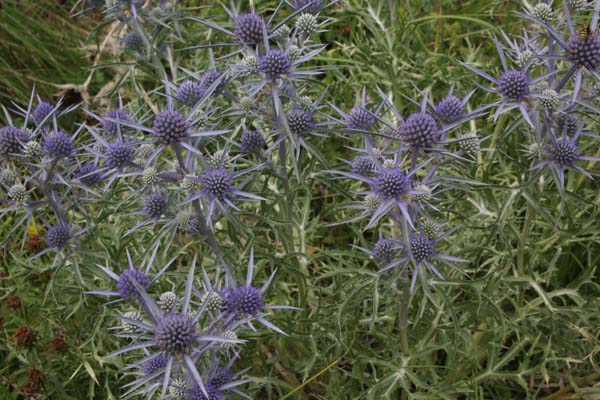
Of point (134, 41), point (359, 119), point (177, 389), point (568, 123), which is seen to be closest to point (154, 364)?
point (177, 389)

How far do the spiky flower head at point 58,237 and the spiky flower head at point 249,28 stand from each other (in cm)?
105

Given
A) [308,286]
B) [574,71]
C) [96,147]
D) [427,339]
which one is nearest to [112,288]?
[96,147]

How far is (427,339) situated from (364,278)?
0.39 metres

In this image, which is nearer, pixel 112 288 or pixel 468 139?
pixel 468 139

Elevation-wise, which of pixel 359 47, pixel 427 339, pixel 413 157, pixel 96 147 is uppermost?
pixel 413 157

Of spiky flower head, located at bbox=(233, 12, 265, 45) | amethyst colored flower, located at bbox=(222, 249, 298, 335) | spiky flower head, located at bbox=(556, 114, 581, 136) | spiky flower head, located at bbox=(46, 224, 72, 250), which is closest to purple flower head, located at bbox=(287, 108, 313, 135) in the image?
spiky flower head, located at bbox=(233, 12, 265, 45)

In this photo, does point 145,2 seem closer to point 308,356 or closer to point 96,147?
point 96,147

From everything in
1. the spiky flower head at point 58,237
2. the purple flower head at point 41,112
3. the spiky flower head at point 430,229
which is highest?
the purple flower head at point 41,112

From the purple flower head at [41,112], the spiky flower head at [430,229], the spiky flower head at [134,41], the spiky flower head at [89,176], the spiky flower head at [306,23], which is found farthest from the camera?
the spiky flower head at [134,41]

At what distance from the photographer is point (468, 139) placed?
220cm

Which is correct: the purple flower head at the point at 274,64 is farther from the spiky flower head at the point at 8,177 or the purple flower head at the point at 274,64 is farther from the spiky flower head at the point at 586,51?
the spiky flower head at the point at 8,177

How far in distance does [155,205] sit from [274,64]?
629 mm

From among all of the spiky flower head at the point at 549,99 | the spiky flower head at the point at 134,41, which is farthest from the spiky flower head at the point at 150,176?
the spiky flower head at the point at 549,99

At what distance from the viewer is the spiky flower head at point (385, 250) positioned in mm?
2266
